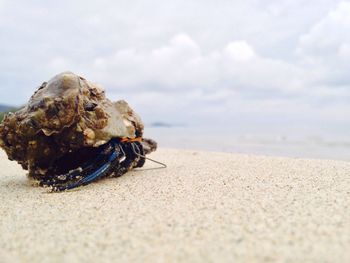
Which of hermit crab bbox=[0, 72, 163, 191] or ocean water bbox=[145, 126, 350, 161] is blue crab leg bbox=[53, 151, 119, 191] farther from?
ocean water bbox=[145, 126, 350, 161]

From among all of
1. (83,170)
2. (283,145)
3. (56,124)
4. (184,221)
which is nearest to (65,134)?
(56,124)

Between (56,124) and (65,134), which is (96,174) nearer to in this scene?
(65,134)

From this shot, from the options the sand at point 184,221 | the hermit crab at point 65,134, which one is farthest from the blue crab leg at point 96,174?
the sand at point 184,221

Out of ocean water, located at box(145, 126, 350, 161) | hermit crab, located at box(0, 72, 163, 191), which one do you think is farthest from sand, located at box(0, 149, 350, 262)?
ocean water, located at box(145, 126, 350, 161)

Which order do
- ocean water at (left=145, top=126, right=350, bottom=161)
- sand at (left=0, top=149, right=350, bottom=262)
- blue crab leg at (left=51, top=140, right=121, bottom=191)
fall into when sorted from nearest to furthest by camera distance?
sand at (left=0, top=149, right=350, bottom=262) → blue crab leg at (left=51, top=140, right=121, bottom=191) → ocean water at (left=145, top=126, right=350, bottom=161)

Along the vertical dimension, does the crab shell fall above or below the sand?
above

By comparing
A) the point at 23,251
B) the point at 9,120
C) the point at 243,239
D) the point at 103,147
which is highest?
the point at 9,120

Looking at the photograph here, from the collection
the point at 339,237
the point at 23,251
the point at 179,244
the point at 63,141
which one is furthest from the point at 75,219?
the point at 339,237

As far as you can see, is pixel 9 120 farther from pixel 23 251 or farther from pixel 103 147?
pixel 23 251
